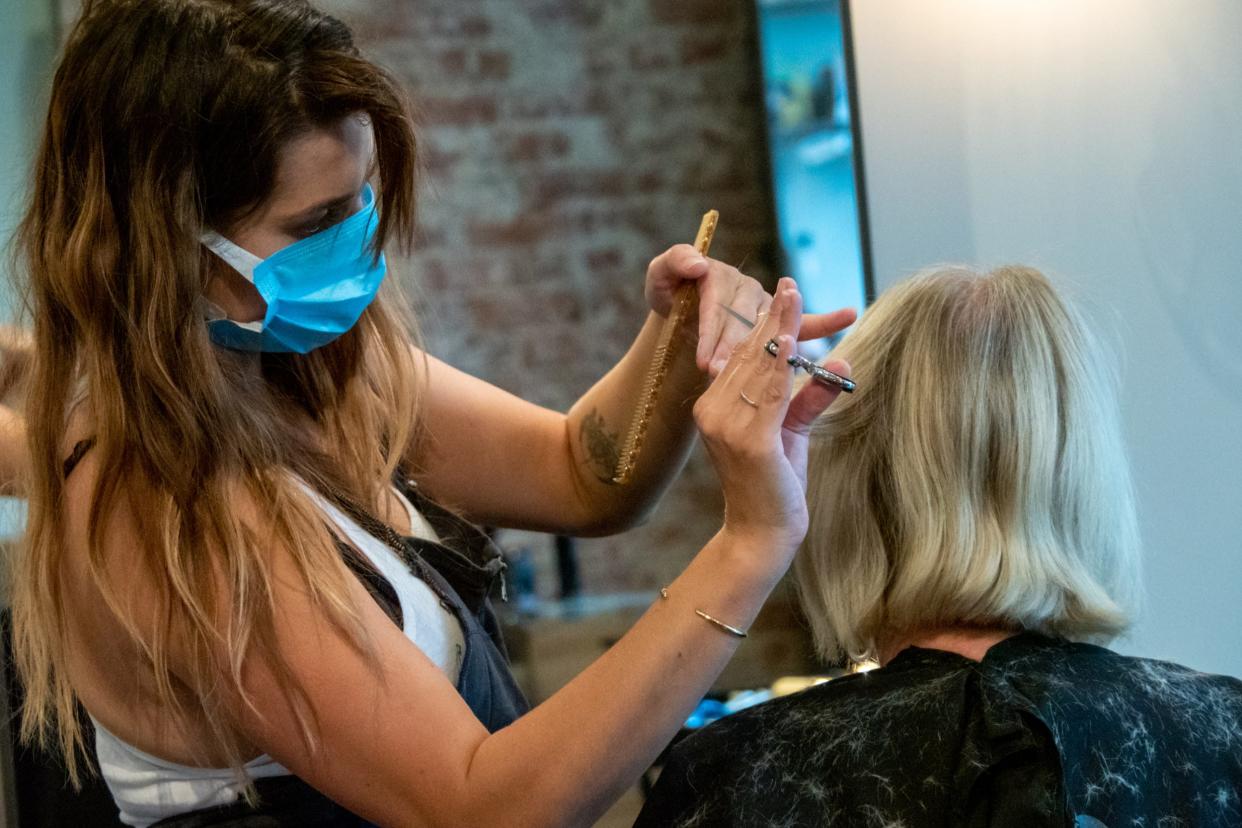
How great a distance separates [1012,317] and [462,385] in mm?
648

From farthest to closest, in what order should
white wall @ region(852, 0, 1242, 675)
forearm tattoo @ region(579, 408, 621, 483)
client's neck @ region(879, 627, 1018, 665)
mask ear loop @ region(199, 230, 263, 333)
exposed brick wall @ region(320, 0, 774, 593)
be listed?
exposed brick wall @ region(320, 0, 774, 593) → white wall @ region(852, 0, 1242, 675) → forearm tattoo @ region(579, 408, 621, 483) → client's neck @ region(879, 627, 1018, 665) → mask ear loop @ region(199, 230, 263, 333)

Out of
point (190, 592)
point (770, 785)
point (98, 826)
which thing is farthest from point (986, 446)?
point (98, 826)

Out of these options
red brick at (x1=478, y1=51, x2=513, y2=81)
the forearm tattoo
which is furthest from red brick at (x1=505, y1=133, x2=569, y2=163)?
the forearm tattoo

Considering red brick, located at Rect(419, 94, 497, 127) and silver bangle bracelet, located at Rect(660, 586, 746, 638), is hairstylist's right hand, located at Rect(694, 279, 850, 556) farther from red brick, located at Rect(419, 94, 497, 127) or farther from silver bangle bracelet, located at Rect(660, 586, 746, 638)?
red brick, located at Rect(419, 94, 497, 127)

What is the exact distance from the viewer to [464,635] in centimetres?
130

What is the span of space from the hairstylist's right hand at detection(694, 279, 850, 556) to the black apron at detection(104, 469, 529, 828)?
1.17 ft

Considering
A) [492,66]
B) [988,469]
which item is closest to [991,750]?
[988,469]

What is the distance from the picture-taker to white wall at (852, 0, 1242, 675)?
1.76 meters

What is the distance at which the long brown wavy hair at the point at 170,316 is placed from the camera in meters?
1.06

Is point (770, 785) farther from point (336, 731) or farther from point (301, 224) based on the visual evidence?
point (301, 224)

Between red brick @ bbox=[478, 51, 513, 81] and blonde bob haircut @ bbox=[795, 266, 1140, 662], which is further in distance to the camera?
red brick @ bbox=[478, 51, 513, 81]

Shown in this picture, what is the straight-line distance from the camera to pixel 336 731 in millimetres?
1042

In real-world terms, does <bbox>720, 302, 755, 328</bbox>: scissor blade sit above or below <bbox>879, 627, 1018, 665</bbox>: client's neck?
above

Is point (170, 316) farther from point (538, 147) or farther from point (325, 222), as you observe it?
point (538, 147)
